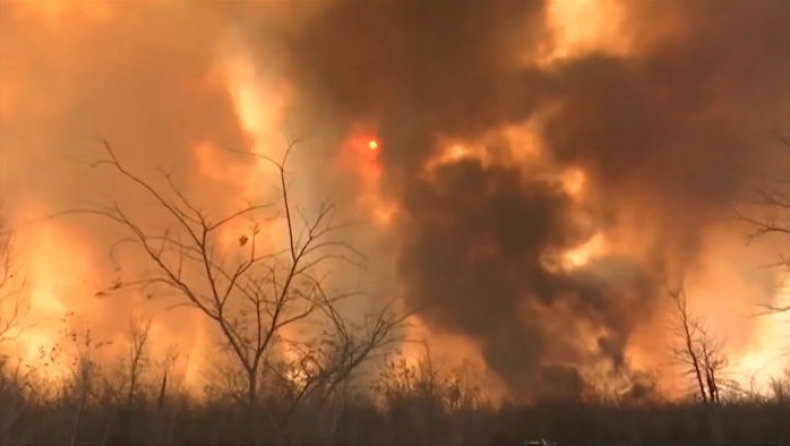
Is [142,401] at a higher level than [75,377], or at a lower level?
lower

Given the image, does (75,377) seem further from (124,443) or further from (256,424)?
(256,424)

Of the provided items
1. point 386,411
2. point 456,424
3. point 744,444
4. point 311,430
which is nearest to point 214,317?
point 311,430

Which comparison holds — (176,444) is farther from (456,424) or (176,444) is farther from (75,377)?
(456,424)

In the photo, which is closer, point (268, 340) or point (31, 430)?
point (268, 340)

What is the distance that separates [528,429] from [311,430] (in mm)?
31522

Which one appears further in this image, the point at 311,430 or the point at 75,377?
the point at 75,377

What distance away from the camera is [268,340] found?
37.4 feet

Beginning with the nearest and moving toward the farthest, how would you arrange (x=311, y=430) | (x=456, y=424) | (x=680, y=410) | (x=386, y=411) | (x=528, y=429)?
Answer: (x=311, y=430) → (x=386, y=411) → (x=456, y=424) → (x=528, y=429) → (x=680, y=410)

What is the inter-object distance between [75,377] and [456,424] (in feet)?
37.8

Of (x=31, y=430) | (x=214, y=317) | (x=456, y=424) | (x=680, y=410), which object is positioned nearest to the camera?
(x=214, y=317)

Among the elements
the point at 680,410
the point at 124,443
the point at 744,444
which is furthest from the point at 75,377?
the point at 680,410

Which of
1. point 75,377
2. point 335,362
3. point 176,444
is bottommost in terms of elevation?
point 176,444

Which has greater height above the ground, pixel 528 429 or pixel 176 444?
pixel 528 429

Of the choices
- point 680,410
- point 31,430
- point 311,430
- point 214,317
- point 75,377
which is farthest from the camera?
point 680,410
